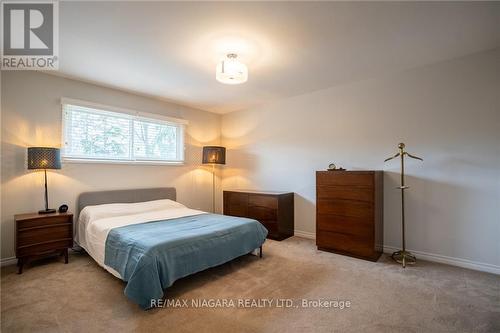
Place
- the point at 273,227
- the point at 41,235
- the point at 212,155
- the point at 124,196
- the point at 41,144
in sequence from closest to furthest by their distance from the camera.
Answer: the point at 41,235 < the point at 41,144 < the point at 124,196 < the point at 273,227 < the point at 212,155

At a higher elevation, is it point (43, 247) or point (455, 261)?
point (43, 247)

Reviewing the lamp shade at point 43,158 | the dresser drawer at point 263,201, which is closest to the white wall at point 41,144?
the lamp shade at point 43,158

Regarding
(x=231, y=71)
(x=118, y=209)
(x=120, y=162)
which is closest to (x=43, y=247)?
(x=118, y=209)

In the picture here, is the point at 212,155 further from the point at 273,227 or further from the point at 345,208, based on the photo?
the point at 345,208

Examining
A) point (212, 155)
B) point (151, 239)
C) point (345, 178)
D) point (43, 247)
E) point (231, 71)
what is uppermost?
→ point (231, 71)

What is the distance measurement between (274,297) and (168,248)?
3.52 feet

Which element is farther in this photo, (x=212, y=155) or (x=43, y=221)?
(x=212, y=155)

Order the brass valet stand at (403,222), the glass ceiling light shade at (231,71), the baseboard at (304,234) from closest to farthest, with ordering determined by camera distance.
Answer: the glass ceiling light shade at (231,71) → the brass valet stand at (403,222) → the baseboard at (304,234)

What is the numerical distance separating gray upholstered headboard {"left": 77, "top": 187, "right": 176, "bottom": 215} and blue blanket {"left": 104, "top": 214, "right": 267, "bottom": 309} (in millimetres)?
1153

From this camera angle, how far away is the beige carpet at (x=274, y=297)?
70.2 inches

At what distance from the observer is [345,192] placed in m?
3.23

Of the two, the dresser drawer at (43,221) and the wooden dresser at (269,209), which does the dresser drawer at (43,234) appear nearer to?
the dresser drawer at (43,221)

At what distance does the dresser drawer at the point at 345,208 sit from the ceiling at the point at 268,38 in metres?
1.77

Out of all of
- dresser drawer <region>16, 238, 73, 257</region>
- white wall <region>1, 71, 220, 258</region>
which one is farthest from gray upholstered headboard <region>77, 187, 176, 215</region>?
dresser drawer <region>16, 238, 73, 257</region>
